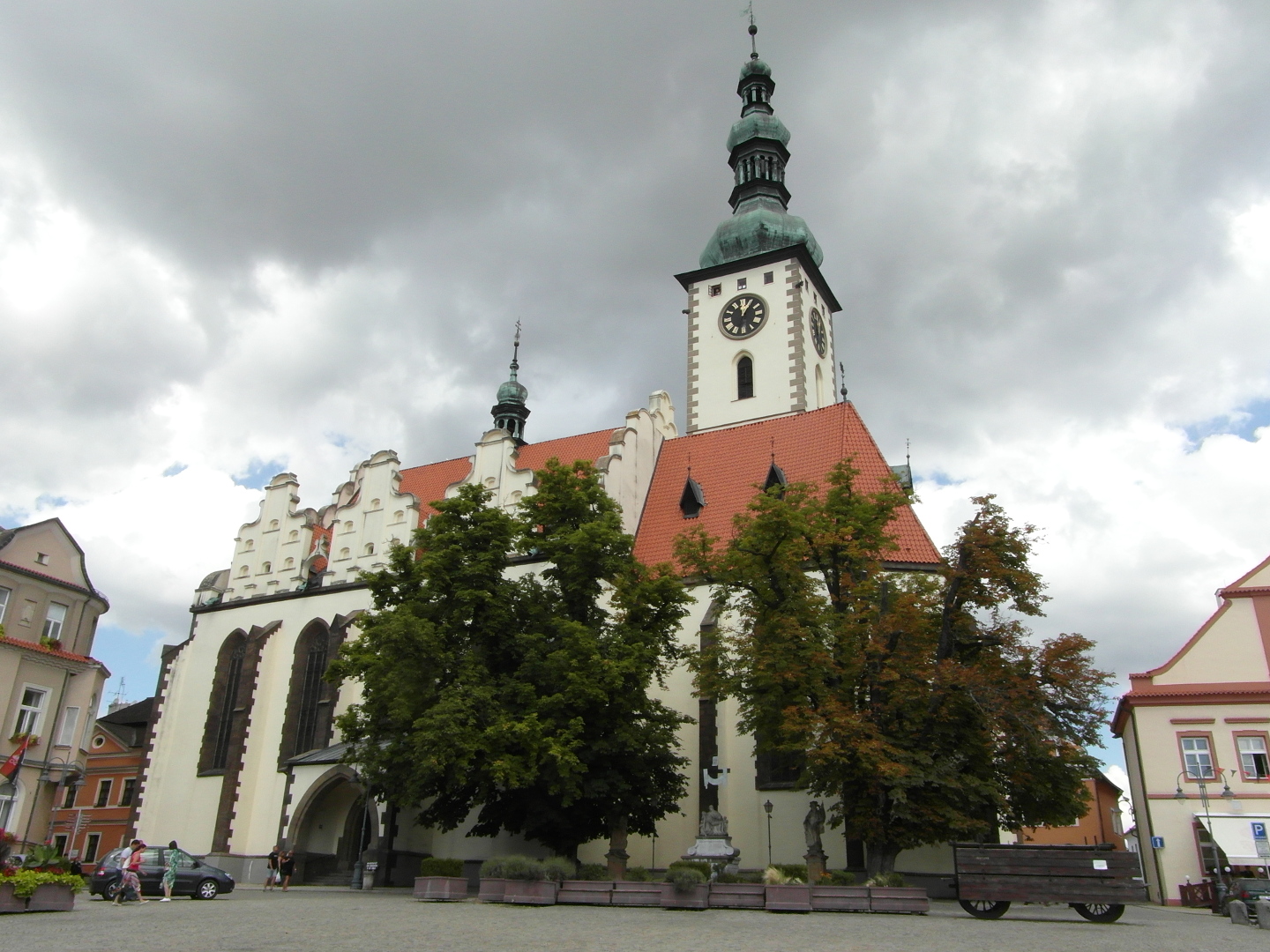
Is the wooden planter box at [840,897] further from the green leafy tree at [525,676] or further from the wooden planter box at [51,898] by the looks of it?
the wooden planter box at [51,898]

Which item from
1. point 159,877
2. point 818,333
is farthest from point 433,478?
point 159,877

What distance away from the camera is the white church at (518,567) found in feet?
82.7

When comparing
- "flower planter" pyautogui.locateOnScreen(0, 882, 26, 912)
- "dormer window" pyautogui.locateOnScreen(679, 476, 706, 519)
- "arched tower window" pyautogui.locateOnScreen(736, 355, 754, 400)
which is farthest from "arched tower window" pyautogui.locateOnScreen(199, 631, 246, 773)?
"arched tower window" pyautogui.locateOnScreen(736, 355, 754, 400)

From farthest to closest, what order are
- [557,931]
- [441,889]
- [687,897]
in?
1. [441,889]
2. [687,897]
3. [557,931]

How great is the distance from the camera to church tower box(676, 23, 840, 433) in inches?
1403

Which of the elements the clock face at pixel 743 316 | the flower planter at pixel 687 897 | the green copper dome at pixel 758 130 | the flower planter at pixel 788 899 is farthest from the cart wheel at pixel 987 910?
the green copper dome at pixel 758 130

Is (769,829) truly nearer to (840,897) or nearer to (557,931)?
(840,897)

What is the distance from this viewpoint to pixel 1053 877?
1487 centimetres

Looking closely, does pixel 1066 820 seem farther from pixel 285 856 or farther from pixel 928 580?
pixel 285 856

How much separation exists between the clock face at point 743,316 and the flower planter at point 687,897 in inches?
956

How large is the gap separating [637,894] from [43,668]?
1828cm

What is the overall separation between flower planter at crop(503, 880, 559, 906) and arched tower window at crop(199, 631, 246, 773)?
17.9 m

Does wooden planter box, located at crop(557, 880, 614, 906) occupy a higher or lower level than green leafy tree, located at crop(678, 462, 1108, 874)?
lower

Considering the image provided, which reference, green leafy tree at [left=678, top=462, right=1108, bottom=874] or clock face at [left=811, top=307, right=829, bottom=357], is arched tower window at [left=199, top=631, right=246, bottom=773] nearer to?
green leafy tree at [left=678, top=462, right=1108, bottom=874]
